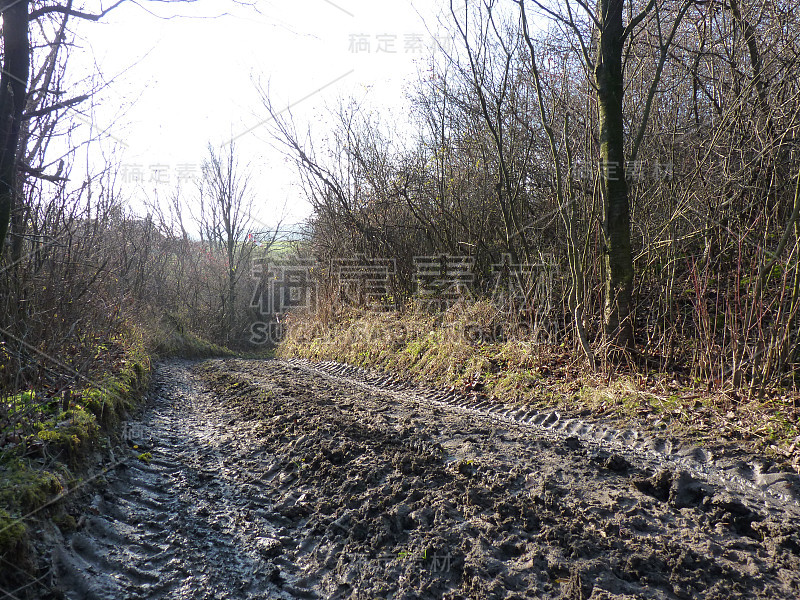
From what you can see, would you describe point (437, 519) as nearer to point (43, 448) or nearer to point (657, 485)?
point (657, 485)

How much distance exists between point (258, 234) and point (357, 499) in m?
20.8

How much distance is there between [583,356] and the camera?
527cm

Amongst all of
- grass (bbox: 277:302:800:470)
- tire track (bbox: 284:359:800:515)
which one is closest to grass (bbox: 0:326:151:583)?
tire track (bbox: 284:359:800:515)

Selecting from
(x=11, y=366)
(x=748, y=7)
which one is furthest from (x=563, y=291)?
(x=11, y=366)

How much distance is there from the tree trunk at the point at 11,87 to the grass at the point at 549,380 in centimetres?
435

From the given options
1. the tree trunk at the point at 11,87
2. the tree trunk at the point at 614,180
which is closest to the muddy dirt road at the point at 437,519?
the tree trunk at the point at 614,180

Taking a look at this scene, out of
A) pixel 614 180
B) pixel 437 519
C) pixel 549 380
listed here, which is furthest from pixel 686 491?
pixel 614 180

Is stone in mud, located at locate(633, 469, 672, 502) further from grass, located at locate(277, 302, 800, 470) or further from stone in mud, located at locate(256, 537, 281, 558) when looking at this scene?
stone in mud, located at locate(256, 537, 281, 558)

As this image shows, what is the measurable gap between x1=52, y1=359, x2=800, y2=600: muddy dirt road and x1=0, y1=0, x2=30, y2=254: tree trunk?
180 cm

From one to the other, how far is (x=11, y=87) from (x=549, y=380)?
489cm

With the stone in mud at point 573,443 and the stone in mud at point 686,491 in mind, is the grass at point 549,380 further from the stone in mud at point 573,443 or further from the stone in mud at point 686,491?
the stone in mud at point 686,491

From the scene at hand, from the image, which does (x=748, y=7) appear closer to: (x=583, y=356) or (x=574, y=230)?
(x=574, y=230)

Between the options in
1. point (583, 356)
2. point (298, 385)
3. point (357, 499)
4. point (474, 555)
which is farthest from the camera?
point (298, 385)

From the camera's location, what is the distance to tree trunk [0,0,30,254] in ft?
8.18
